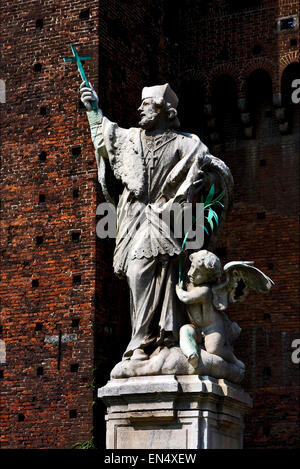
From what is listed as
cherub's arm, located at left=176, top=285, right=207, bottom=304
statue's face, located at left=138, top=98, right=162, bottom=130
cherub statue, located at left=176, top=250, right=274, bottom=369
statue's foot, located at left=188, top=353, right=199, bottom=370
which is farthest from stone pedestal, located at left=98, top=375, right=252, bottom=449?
statue's face, located at left=138, top=98, right=162, bottom=130

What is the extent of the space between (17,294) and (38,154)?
74.6 inches

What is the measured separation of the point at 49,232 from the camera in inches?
593

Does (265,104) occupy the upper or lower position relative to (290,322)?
upper

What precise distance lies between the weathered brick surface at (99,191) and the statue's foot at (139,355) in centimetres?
630

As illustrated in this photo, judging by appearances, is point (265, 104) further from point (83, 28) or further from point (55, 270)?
point (55, 270)

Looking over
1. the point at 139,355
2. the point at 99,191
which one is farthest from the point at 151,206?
the point at 99,191

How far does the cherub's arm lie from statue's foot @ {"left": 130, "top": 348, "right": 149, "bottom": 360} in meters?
0.46

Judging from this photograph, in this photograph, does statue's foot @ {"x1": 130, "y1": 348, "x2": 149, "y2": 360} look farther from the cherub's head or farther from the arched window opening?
the arched window opening

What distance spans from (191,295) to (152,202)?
0.76 metres

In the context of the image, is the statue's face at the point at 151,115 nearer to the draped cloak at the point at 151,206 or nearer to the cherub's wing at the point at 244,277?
the draped cloak at the point at 151,206

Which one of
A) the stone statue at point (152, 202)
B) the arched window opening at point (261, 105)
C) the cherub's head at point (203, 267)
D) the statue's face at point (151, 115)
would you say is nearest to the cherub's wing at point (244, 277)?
the cherub's head at point (203, 267)

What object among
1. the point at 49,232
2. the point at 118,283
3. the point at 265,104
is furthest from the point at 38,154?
the point at 265,104

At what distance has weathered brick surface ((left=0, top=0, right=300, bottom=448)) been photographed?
1462cm

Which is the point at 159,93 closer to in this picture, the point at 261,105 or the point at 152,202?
the point at 152,202
